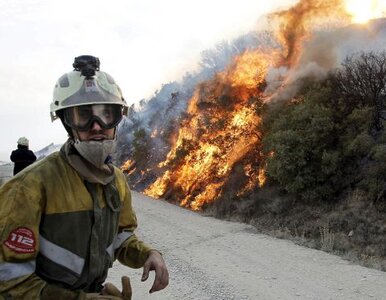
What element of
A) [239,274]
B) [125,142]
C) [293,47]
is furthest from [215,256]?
[125,142]

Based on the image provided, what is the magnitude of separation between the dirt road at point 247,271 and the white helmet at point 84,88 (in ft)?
16.2

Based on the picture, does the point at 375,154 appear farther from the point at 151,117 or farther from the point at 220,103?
the point at 151,117

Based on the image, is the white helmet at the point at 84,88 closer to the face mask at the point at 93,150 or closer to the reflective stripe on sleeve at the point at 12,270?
the face mask at the point at 93,150

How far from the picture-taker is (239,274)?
25.3 ft

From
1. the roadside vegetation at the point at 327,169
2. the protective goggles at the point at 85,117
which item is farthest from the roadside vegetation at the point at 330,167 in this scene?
the protective goggles at the point at 85,117

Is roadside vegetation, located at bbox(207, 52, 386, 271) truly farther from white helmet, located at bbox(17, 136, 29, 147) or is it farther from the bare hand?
the bare hand

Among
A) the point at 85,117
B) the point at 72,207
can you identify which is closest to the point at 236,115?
the point at 85,117

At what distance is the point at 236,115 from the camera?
770 inches

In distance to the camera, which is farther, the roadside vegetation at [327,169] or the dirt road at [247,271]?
the roadside vegetation at [327,169]

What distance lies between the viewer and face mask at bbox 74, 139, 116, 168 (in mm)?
2186

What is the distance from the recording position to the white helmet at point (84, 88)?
7.34 ft

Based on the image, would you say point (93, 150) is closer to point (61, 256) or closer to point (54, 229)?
point (54, 229)

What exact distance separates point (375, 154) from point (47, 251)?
11.9 metres

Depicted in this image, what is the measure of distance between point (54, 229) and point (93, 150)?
17.1 inches
